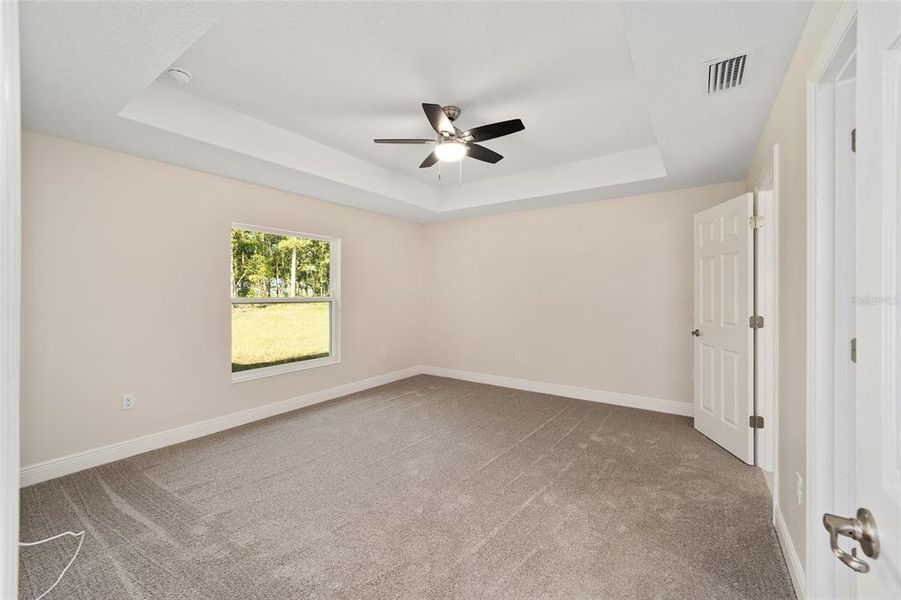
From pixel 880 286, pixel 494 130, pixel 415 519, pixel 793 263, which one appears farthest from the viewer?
pixel 494 130

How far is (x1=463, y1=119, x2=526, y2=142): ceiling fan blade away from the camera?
257 centimetres

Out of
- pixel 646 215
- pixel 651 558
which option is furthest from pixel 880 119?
pixel 646 215

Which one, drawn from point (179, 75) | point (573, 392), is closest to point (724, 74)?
point (179, 75)

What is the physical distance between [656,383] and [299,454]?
3764mm

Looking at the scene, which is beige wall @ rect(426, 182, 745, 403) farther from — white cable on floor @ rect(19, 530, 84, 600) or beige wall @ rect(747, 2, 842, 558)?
white cable on floor @ rect(19, 530, 84, 600)

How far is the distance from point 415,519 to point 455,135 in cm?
262

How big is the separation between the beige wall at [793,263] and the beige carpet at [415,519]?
16.9 inches

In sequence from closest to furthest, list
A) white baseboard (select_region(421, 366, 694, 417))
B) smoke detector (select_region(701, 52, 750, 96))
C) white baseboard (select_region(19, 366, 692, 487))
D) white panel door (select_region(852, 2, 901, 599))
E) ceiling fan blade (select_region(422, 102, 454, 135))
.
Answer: white panel door (select_region(852, 2, 901, 599))
smoke detector (select_region(701, 52, 750, 96))
ceiling fan blade (select_region(422, 102, 454, 135))
white baseboard (select_region(19, 366, 692, 487))
white baseboard (select_region(421, 366, 694, 417))

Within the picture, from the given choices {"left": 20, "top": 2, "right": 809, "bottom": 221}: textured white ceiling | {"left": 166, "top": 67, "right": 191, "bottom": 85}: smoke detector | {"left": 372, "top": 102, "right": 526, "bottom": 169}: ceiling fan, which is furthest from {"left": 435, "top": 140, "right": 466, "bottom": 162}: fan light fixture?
{"left": 166, "top": 67, "right": 191, "bottom": 85}: smoke detector

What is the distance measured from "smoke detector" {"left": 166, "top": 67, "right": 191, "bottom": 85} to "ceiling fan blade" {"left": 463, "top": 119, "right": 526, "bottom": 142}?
189 cm

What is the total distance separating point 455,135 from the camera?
2826 millimetres

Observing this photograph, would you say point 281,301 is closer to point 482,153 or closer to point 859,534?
point 482,153

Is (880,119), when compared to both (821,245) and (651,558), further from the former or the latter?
(651,558)

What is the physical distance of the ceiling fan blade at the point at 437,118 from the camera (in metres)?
2.39
